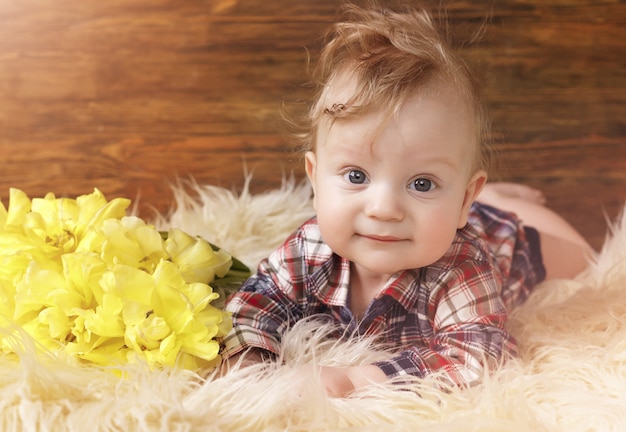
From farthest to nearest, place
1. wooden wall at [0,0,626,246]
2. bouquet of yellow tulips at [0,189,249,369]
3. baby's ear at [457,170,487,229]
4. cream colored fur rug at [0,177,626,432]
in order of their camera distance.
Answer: wooden wall at [0,0,626,246]
baby's ear at [457,170,487,229]
bouquet of yellow tulips at [0,189,249,369]
cream colored fur rug at [0,177,626,432]

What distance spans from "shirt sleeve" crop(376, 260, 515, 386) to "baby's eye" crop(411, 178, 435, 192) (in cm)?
15

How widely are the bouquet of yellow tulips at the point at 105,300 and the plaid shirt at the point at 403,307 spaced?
84 millimetres

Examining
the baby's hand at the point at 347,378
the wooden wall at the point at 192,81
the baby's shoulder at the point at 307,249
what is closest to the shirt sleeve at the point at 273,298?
the baby's shoulder at the point at 307,249

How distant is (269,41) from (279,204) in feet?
1.23

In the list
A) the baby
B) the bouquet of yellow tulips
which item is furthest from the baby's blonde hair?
the bouquet of yellow tulips

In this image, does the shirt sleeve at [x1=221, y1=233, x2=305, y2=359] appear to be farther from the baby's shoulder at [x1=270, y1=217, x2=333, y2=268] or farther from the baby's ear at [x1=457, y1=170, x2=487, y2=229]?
the baby's ear at [x1=457, y1=170, x2=487, y2=229]

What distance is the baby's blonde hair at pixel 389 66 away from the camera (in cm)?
92

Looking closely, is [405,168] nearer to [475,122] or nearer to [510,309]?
[475,122]

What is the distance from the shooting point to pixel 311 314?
3.64 feet

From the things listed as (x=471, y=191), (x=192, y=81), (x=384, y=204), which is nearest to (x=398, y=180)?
(x=384, y=204)

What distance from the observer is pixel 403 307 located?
1.08 meters

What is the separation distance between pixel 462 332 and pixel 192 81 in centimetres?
92

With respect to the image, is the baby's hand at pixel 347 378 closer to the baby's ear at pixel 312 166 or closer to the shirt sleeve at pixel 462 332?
the shirt sleeve at pixel 462 332

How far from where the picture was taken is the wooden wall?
1.67 m
